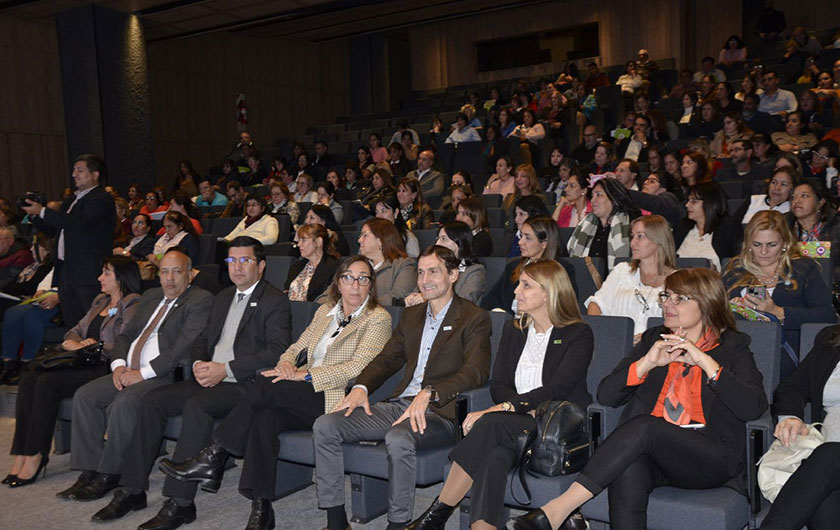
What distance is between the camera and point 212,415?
340 centimetres

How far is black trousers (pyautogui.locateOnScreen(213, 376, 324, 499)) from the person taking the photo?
3.11m

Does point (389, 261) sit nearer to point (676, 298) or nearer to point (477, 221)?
point (477, 221)

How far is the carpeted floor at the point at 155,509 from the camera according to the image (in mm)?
3236

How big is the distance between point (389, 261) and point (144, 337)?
1.33 metres

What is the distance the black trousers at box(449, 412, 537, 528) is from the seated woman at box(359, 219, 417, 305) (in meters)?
1.70

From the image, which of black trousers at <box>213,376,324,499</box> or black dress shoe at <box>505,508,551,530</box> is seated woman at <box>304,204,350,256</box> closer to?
black trousers at <box>213,376,324,499</box>

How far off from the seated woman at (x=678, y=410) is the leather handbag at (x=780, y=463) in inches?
4.3

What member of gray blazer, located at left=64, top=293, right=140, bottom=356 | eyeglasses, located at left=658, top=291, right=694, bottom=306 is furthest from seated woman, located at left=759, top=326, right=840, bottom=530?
gray blazer, located at left=64, top=293, right=140, bottom=356

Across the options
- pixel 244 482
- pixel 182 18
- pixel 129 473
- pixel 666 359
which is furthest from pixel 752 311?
pixel 182 18

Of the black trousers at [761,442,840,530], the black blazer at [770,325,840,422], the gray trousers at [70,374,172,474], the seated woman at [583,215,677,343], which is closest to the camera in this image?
the black trousers at [761,442,840,530]

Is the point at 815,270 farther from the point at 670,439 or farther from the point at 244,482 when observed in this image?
the point at 244,482

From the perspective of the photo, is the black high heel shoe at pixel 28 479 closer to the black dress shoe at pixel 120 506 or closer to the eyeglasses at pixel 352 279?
the black dress shoe at pixel 120 506

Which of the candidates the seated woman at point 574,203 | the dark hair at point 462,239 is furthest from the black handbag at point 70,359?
the seated woman at point 574,203

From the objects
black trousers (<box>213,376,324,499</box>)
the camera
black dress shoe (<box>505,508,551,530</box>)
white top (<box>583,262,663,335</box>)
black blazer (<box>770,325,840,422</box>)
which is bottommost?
black dress shoe (<box>505,508,551,530</box>)
